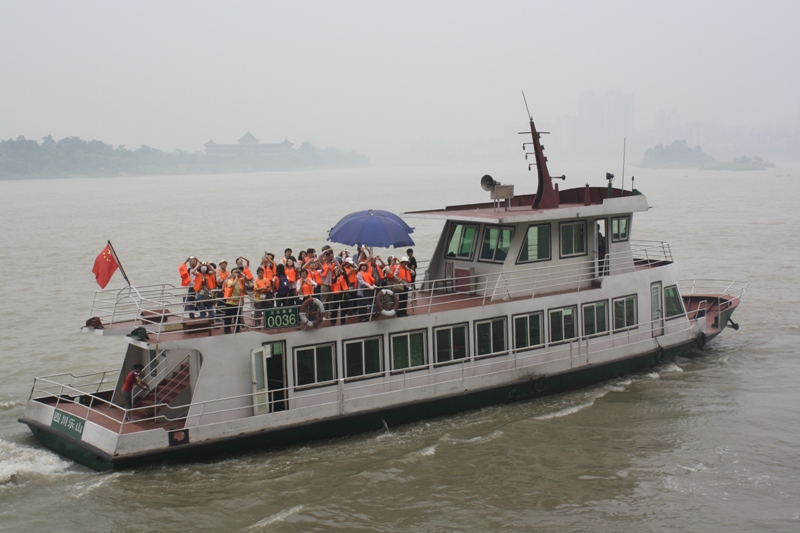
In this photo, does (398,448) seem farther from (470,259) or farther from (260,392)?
(470,259)

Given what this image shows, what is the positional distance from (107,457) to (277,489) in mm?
2867

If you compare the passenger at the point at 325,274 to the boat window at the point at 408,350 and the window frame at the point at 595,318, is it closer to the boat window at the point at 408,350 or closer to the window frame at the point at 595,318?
the boat window at the point at 408,350

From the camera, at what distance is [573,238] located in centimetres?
1978

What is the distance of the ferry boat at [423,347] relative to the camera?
1506cm

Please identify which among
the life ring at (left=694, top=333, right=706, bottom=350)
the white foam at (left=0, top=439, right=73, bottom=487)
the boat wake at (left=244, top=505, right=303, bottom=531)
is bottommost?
the boat wake at (left=244, top=505, right=303, bottom=531)

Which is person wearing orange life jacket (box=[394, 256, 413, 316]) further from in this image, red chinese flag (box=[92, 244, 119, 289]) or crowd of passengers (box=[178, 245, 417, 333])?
red chinese flag (box=[92, 244, 119, 289])

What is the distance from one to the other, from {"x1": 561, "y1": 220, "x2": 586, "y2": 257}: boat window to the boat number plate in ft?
22.8

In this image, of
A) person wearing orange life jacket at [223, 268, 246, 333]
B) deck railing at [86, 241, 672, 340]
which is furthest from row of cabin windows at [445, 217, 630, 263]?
person wearing orange life jacket at [223, 268, 246, 333]

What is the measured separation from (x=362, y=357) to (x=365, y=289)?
4.28ft

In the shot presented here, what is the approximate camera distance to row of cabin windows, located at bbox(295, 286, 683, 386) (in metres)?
16.1

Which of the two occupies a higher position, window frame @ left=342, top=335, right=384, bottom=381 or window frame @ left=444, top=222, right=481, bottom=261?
window frame @ left=444, top=222, right=481, bottom=261

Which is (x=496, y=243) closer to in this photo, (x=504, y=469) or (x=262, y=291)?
(x=504, y=469)

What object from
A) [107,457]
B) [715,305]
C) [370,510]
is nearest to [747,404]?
[715,305]

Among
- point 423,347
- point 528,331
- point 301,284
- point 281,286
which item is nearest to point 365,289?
point 301,284
